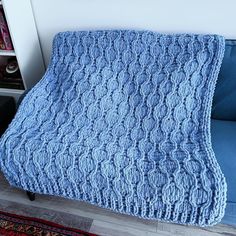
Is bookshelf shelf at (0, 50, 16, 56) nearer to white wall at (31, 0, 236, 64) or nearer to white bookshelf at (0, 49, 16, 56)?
white bookshelf at (0, 49, 16, 56)

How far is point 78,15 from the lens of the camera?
1.73 metres

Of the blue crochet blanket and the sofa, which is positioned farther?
the sofa

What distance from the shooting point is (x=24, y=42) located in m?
1.79

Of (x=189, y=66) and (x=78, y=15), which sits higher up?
(x=78, y=15)

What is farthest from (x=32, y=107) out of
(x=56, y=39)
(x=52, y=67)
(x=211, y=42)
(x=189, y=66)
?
(x=211, y=42)

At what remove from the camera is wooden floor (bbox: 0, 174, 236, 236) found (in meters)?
1.32

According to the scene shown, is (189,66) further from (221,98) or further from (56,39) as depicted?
(56,39)

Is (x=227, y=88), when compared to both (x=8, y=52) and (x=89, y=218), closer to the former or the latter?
(x=89, y=218)

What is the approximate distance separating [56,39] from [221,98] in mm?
1119

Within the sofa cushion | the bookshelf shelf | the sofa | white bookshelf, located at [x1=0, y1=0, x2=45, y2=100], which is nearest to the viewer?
the sofa

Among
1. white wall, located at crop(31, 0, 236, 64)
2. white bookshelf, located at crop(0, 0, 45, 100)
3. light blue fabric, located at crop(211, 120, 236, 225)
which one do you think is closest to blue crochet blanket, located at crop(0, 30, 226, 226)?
light blue fabric, located at crop(211, 120, 236, 225)

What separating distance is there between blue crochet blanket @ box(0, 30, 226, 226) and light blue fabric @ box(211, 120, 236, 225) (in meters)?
0.06

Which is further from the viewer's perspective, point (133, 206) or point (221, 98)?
point (221, 98)

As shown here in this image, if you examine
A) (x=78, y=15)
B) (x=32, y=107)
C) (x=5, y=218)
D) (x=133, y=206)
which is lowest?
(x=5, y=218)
